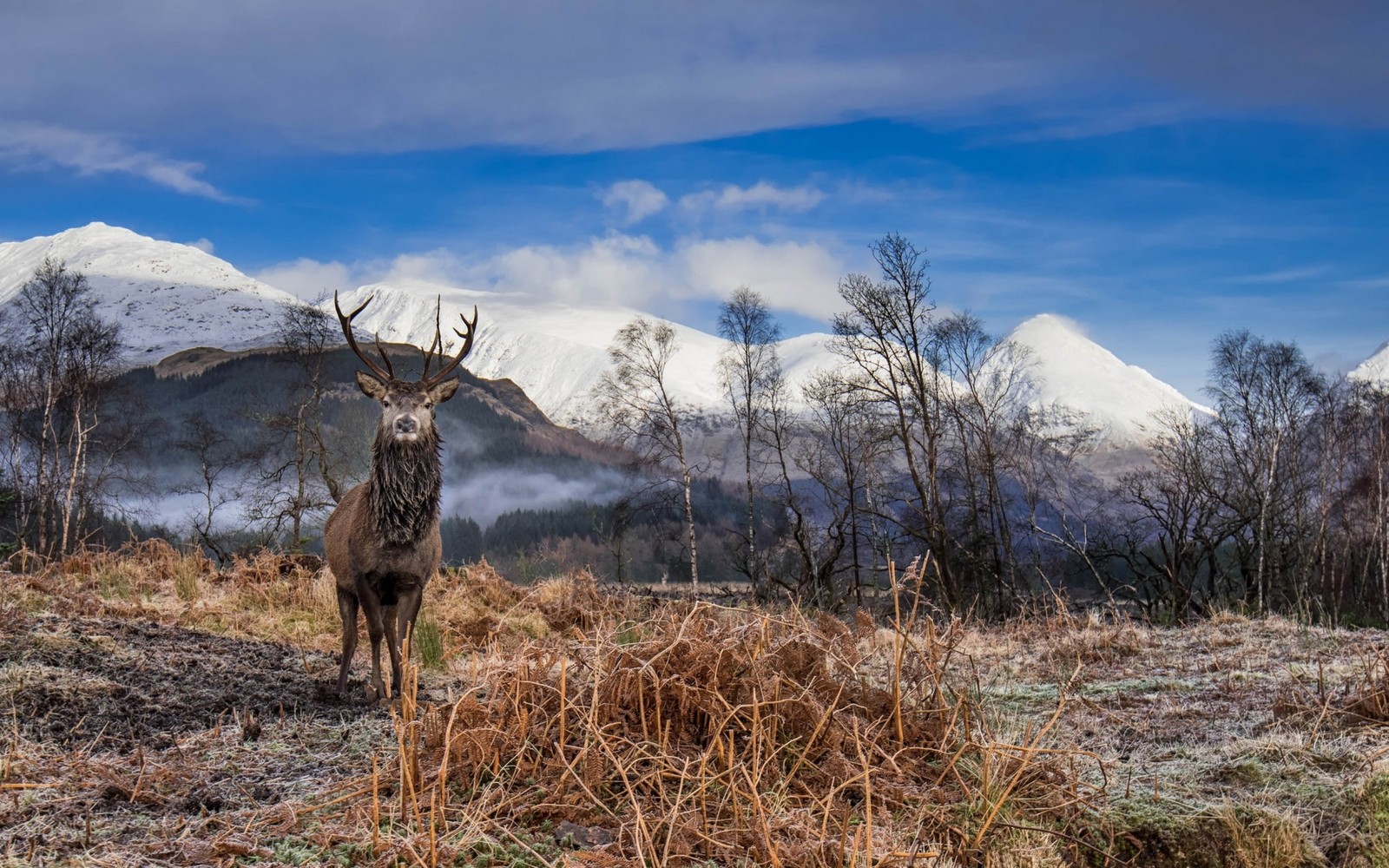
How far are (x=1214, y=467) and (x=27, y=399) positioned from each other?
40.3m

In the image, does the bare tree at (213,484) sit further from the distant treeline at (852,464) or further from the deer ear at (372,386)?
the deer ear at (372,386)

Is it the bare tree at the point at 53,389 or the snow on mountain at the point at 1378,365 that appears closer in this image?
the bare tree at the point at 53,389

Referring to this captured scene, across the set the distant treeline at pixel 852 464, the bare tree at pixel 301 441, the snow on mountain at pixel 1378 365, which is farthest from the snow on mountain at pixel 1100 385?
the bare tree at pixel 301 441

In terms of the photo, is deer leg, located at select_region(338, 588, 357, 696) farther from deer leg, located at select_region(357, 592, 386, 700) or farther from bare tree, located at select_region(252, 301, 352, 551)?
bare tree, located at select_region(252, 301, 352, 551)

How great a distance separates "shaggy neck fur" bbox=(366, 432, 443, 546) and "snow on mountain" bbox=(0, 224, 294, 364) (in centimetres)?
5537

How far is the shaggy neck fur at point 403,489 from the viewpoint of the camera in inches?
258

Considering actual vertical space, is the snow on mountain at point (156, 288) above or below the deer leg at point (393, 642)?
above

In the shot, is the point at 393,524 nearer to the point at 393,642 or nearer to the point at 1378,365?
the point at 393,642

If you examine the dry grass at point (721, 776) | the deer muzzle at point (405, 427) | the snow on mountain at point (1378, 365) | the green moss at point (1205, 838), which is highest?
the snow on mountain at point (1378, 365)

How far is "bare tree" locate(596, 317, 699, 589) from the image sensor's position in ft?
91.4

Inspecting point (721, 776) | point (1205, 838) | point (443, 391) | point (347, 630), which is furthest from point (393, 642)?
point (1205, 838)

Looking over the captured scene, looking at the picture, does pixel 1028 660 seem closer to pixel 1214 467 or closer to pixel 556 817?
pixel 556 817

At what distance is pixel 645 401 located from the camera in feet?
92.5

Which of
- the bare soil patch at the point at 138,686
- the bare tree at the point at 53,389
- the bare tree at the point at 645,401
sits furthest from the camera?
the bare tree at the point at 53,389
